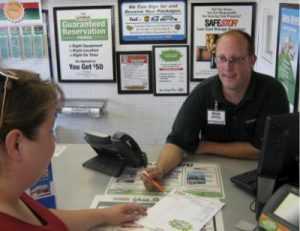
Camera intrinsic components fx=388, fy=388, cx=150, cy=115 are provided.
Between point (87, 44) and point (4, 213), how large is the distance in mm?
2225

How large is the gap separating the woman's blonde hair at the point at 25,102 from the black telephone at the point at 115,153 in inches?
26.8

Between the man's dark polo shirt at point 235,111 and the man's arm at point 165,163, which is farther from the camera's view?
the man's dark polo shirt at point 235,111

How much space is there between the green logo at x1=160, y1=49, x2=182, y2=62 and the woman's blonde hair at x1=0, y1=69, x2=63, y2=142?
6.65ft

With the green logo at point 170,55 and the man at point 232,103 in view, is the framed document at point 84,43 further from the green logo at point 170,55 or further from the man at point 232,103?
the man at point 232,103

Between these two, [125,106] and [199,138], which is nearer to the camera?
[199,138]

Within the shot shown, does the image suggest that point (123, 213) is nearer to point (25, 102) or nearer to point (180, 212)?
point (180, 212)

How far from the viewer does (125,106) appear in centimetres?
305

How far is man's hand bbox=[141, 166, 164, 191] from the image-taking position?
1524 millimetres

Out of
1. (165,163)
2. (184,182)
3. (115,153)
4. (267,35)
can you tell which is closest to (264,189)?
(184,182)

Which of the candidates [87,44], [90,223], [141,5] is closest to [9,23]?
[87,44]

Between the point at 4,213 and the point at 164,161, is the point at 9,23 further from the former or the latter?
the point at 4,213

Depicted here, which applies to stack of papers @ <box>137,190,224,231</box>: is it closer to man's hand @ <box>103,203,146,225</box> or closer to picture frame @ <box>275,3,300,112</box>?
man's hand @ <box>103,203,146,225</box>

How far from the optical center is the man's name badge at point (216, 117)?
2.03 meters

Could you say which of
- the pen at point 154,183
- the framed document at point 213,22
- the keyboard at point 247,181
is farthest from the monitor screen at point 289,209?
the framed document at point 213,22
